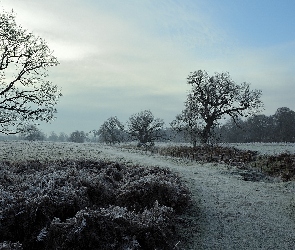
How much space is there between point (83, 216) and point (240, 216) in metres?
5.53

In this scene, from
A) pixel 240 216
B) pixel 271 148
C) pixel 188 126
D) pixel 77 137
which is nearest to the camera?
pixel 240 216

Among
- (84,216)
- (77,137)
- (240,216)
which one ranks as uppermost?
(77,137)

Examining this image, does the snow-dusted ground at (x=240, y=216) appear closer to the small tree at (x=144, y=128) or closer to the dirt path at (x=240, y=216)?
the dirt path at (x=240, y=216)

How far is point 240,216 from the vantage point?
10.8 m

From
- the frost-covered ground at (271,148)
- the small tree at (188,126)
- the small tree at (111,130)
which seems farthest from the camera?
the small tree at (111,130)

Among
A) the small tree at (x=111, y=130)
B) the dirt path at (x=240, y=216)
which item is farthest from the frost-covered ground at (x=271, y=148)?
the small tree at (x=111, y=130)

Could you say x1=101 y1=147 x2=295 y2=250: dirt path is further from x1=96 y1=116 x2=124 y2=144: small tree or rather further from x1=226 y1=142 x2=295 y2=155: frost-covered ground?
x1=96 y1=116 x2=124 y2=144: small tree

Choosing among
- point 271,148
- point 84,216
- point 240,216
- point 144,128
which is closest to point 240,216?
point 240,216

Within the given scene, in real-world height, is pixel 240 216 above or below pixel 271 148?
below

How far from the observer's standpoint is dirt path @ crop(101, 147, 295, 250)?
30.0ft

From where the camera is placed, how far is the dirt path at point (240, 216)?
9.13 meters

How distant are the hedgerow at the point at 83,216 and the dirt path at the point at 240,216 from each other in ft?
2.94

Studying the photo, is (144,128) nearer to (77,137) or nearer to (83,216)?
(83,216)

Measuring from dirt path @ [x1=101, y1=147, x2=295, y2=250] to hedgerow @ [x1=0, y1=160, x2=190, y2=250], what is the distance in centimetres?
90
